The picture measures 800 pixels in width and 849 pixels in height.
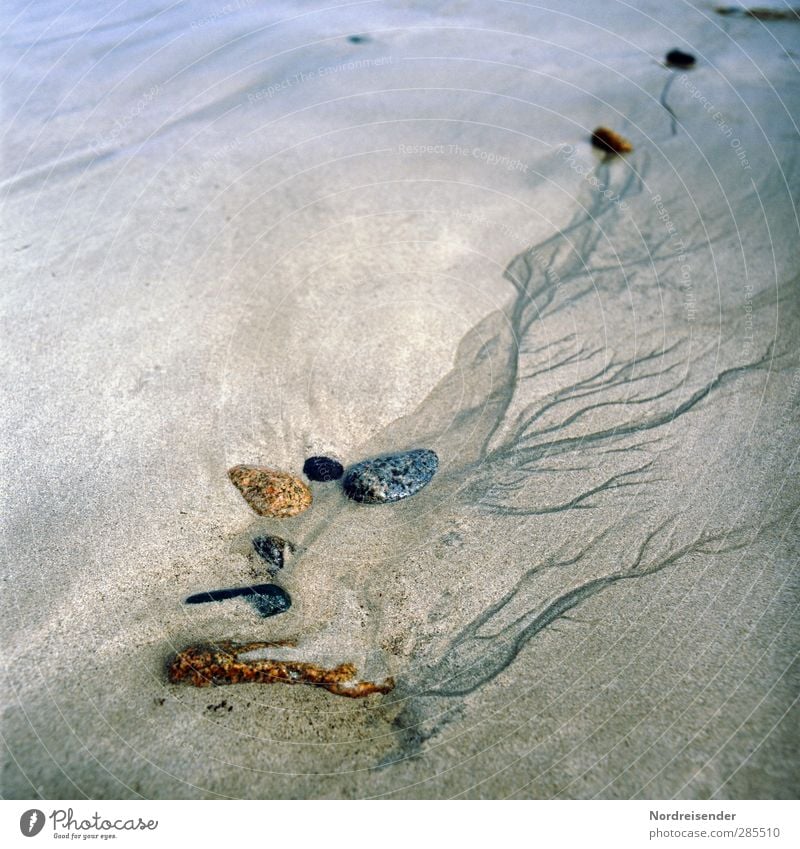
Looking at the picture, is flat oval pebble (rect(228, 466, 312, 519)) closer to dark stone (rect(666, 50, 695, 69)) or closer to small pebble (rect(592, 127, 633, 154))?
small pebble (rect(592, 127, 633, 154))

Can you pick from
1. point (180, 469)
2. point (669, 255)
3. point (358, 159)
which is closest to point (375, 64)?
point (358, 159)

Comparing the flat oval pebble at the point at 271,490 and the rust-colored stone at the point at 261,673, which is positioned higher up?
the flat oval pebble at the point at 271,490

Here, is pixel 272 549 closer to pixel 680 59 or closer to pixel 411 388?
pixel 411 388

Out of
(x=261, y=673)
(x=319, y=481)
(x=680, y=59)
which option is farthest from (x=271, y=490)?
(x=680, y=59)

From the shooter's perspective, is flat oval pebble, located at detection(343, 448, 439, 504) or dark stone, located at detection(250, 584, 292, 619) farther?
flat oval pebble, located at detection(343, 448, 439, 504)

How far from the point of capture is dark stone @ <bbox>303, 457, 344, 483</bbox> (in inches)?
160

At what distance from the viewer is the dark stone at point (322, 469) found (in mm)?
4055

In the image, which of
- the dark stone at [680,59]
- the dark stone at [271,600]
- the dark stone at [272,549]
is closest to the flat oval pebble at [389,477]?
the dark stone at [272,549]

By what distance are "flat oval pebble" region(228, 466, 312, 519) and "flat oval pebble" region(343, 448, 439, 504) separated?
266 millimetres

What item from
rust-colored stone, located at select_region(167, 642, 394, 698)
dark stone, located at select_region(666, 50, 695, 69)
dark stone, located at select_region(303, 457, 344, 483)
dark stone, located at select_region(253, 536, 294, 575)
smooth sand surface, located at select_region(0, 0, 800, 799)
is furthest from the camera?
dark stone, located at select_region(666, 50, 695, 69)

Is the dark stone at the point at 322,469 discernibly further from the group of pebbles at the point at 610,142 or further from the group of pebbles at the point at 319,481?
the group of pebbles at the point at 610,142

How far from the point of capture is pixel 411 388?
15.1 ft

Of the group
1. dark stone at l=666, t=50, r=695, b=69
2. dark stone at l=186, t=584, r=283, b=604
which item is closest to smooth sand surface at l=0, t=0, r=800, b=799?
dark stone at l=186, t=584, r=283, b=604
